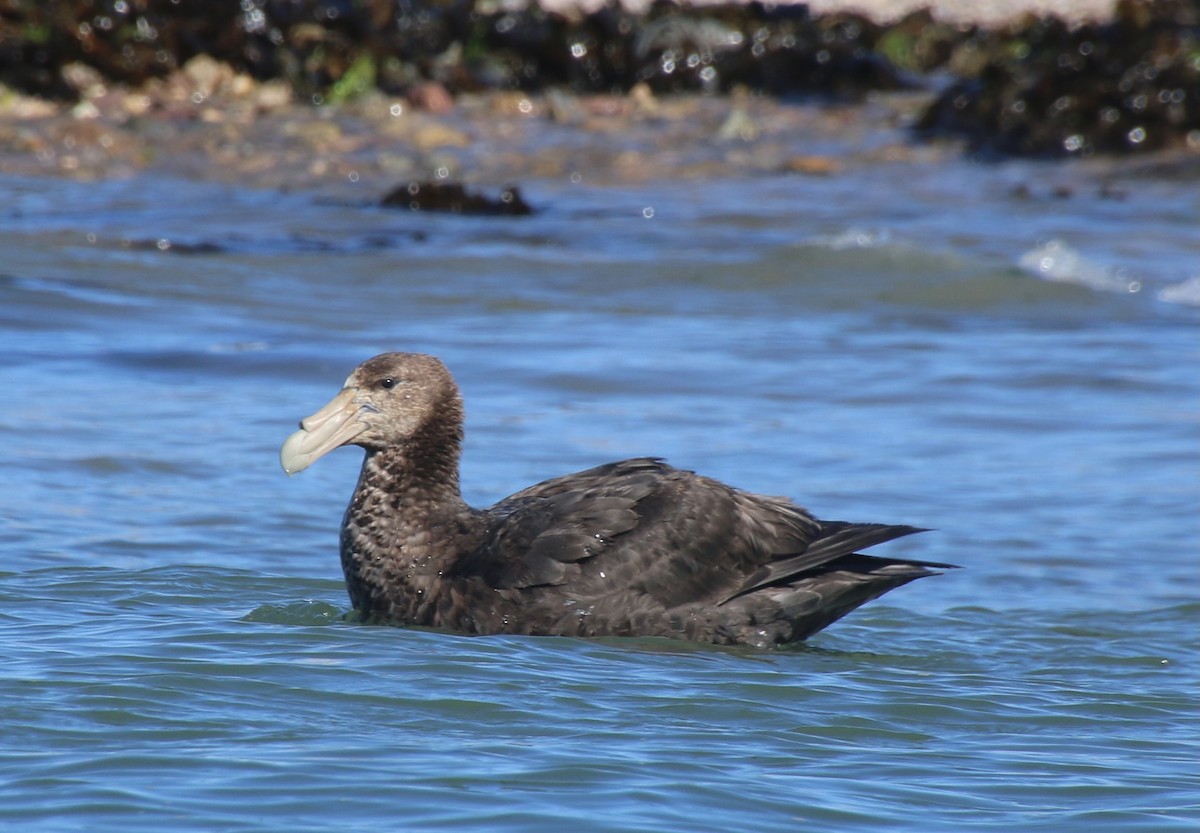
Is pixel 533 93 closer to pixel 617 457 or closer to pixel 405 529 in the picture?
pixel 617 457

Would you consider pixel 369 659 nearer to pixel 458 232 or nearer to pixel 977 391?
pixel 977 391

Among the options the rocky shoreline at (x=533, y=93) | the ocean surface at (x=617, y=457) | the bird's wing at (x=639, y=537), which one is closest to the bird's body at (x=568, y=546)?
the bird's wing at (x=639, y=537)

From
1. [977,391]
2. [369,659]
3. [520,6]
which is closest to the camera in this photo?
[369,659]

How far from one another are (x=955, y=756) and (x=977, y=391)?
5821 millimetres

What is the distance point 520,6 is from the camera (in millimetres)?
20891

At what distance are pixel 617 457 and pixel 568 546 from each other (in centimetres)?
254

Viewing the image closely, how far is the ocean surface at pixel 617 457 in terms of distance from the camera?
4742 millimetres

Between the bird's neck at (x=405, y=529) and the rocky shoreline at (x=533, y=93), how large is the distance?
9902 millimetres

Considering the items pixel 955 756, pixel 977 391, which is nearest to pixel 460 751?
pixel 955 756

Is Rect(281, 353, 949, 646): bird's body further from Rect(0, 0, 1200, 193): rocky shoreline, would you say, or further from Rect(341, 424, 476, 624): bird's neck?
Rect(0, 0, 1200, 193): rocky shoreline

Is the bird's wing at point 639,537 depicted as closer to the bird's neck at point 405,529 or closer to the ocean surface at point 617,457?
the bird's neck at point 405,529

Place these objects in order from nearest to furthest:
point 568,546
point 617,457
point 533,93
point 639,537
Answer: point 568,546
point 639,537
point 617,457
point 533,93

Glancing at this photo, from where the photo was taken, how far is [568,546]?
6.52 meters

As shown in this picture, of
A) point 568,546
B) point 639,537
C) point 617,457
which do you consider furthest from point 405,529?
point 617,457
